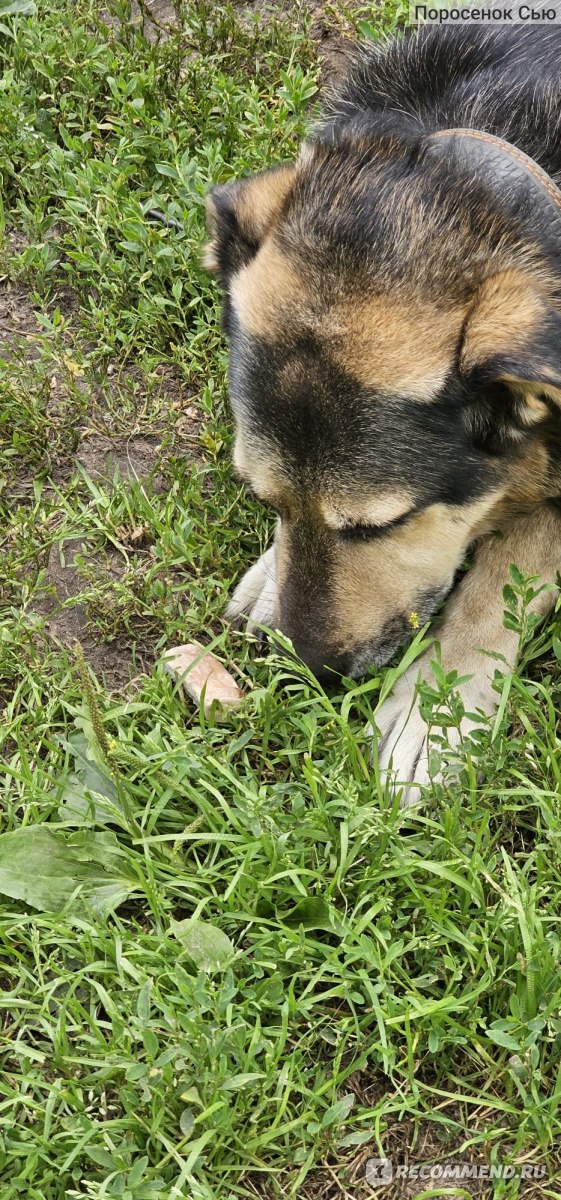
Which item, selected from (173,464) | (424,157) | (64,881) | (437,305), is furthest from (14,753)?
(424,157)

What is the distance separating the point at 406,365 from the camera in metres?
3.14

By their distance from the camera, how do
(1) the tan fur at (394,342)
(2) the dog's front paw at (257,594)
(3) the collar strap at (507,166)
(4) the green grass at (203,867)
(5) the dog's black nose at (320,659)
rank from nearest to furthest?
(4) the green grass at (203,867)
(1) the tan fur at (394,342)
(3) the collar strap at (507,166)
(5) the dog's black nose at (320,659)
(2) the dog's front paw at (257,594)

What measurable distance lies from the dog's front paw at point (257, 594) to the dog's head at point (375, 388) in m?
0.33

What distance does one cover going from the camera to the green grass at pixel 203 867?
9.37ft

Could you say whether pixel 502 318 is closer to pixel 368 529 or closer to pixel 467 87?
pixel 368 529

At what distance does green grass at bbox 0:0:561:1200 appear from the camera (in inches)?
112

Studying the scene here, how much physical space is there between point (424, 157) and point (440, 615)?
5.04ft

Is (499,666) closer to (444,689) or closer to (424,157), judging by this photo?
(444,689)

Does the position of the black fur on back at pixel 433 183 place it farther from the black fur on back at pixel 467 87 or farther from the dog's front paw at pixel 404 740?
the dog's front paw at pixel 404 740

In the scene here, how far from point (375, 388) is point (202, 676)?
Answer: 4.19ft

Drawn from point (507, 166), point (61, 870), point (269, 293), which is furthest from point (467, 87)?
point (61, 870)

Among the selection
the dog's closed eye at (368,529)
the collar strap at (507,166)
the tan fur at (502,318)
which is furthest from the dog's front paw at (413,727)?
the collar strap at (507,166)

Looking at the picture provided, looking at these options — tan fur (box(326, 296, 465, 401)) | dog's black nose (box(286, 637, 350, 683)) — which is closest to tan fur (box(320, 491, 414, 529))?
tan fur (box(326, 296, 465, 401))

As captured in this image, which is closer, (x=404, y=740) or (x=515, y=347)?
(x=515, y=347)
